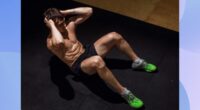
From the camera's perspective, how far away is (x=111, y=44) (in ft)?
8.44

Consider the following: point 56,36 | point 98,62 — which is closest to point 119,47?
point 98,62

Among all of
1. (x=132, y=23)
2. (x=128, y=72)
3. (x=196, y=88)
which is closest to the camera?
(x=196, y=88)

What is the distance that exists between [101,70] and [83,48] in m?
0.25

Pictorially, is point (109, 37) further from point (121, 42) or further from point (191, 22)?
point (191, 22)

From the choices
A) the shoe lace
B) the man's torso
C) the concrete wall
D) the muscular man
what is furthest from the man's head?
the shoe lace

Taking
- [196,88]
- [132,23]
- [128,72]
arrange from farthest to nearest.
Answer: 1. [132,23]
2. [128,72]
3. [196,88]

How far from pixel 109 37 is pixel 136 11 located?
1.46ft

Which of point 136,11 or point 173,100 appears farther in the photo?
point 136,11

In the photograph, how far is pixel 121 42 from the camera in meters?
2.58

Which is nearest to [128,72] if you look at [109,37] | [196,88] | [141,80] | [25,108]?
[141,80]

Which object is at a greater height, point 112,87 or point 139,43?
point 139,43

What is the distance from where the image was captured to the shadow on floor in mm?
2531

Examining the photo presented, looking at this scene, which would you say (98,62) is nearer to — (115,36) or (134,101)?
(115,36)

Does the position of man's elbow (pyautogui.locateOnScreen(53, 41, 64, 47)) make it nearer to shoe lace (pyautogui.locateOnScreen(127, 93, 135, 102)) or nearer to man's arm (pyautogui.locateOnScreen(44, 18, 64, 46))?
man's arm (pyautogui.locateOnScreen(44, 18, 64, 46))
